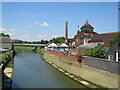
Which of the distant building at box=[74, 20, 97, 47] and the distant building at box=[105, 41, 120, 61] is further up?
the distant building at box=[74, 20, 97, 47]

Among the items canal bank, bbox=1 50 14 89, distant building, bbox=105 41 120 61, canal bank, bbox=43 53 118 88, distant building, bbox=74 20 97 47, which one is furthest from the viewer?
distant building, bbox=74 20 97 47

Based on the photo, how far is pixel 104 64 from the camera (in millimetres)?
12680

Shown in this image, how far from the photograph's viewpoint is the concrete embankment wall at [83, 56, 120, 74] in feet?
37.1

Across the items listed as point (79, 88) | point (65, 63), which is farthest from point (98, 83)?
point (65, 63)

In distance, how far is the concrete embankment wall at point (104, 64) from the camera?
1132cm

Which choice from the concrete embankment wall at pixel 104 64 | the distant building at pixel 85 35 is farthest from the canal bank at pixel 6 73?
the distant building at pixel 85 35

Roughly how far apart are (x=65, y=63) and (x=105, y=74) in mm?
8431

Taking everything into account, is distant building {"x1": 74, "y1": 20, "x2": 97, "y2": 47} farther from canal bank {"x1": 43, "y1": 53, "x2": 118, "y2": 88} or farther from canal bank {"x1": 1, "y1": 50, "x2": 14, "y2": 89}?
canal bank {"x1": 1, "y1": 50, "x2": 14, "y2": 89}

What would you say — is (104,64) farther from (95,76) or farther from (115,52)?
(115,52)

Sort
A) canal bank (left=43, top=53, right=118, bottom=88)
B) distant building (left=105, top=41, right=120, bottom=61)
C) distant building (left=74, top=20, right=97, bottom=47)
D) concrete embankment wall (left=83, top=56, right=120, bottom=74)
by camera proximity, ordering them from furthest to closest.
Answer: distant building (left=74, top=20, right=97, bottom=47) < distant building (left=105, top=41, right=120, bottom=61) < concrete embankment wall (left=83, top=56, right=120, bottom=74) < canal bank (left=43, top=53, right=118, bottom=88)

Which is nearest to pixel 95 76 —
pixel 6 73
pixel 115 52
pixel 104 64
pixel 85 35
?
pixel 104 64

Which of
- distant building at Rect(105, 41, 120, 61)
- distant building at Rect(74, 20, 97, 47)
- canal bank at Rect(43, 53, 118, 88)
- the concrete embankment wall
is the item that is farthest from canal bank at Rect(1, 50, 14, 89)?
distant building at Rect(74, 20, 97, 47)

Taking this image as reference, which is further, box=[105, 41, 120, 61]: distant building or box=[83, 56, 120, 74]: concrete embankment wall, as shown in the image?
box=[105, 41, 120, 61]: distant building

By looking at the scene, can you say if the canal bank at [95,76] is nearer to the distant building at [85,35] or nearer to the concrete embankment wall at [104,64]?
the concrete embankment wall at [104,64]
